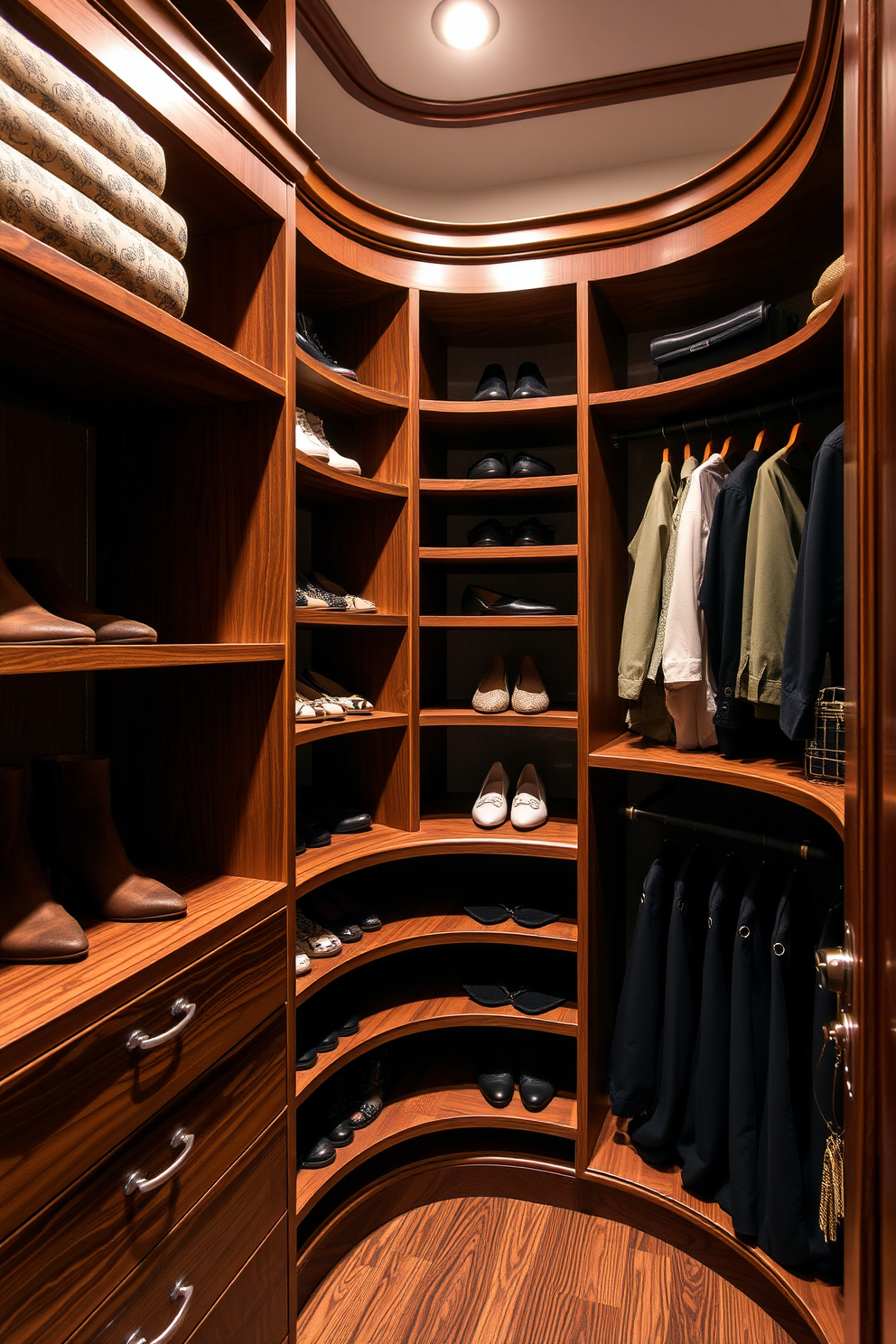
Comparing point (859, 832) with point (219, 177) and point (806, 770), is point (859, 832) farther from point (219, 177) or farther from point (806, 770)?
point (219, 177)

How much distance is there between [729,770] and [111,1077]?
4.20 feet

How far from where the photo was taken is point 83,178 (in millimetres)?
933

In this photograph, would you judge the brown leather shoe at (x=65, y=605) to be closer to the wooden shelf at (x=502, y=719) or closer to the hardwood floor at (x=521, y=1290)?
the wooden shelf at (x=502, y=719)

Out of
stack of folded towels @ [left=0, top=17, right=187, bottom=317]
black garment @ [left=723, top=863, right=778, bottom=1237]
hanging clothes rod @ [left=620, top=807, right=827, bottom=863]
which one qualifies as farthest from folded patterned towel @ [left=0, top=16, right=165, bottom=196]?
black garment @ [left=723, top=863, right=778, bottom=1237]

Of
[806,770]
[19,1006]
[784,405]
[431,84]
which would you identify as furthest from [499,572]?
[19,1006]

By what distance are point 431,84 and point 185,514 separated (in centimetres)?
153

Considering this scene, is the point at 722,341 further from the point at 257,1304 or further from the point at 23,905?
the point at 257,1304

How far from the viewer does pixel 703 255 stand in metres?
1.78

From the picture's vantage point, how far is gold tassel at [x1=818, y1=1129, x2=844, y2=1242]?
1.29 m

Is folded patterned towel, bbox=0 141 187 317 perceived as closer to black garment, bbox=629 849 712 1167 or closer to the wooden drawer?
the wooden drawer

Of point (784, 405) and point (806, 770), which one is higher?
point (784, 405)

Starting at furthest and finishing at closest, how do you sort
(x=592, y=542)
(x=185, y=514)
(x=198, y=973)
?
(x=592, y=542)
(x=185, y=514)
(x=198, y=973)

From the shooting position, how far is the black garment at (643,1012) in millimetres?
1863

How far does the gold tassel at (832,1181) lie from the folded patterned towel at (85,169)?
1.76 m
